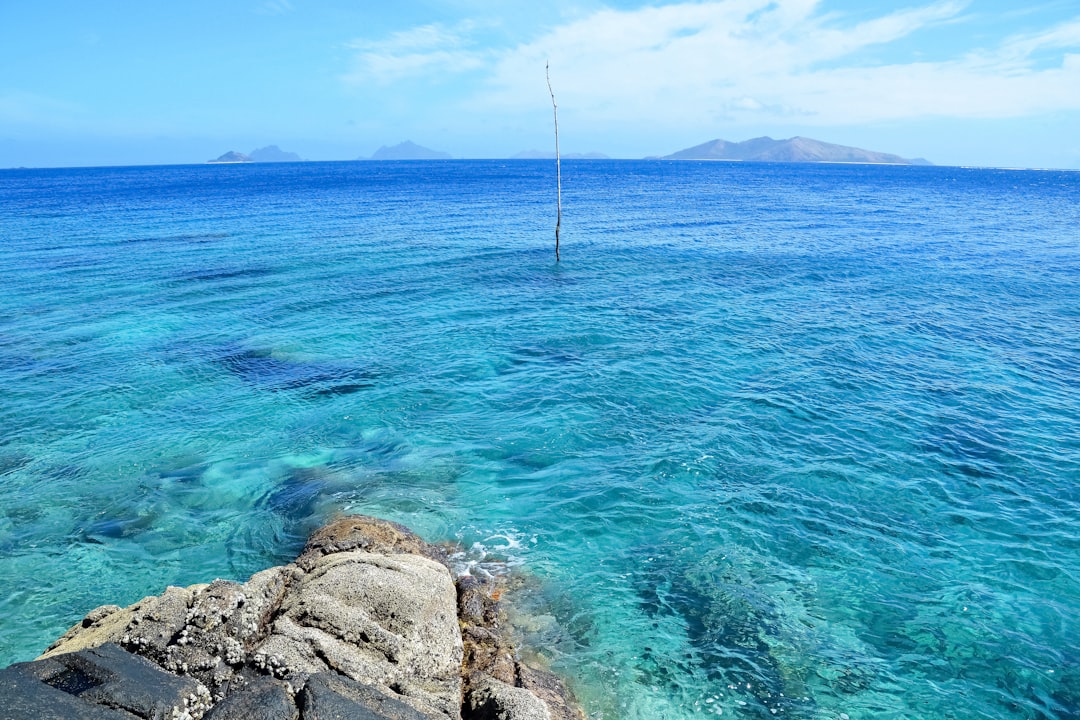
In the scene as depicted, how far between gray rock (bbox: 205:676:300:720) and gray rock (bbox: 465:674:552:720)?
8.25 ft

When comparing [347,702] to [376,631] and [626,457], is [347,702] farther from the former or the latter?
[626,457]

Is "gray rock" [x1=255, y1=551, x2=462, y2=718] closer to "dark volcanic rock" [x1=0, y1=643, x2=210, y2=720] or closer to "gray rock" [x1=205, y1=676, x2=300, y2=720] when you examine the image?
"gray rock" [x1=205, y1=676, x2=300, y2=720]

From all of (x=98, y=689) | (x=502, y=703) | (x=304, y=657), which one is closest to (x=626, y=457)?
(x=502, y=703)

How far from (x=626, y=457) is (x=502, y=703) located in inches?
406

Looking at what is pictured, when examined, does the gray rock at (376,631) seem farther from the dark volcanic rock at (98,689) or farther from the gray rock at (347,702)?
the dark volcanic rock at (98,689)

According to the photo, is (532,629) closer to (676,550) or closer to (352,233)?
(676,550)

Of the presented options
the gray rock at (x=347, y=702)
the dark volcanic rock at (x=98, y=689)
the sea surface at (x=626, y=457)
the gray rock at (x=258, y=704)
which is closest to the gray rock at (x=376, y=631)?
the gray rock at (x=347, y=702)

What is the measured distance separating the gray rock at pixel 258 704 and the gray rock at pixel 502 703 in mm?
2514

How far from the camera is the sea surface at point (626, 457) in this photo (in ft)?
39.4

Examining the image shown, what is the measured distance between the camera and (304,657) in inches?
351

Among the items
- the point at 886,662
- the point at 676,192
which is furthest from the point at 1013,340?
the point at 676,192

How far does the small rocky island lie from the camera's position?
→ 7660 mm

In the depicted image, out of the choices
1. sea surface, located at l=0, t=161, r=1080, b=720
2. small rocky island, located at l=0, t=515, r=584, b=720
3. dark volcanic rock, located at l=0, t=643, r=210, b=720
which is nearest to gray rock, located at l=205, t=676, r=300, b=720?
small rocky island, located at l=0, t=515, r=584, b=720

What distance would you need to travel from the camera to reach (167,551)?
1461 centimetres
